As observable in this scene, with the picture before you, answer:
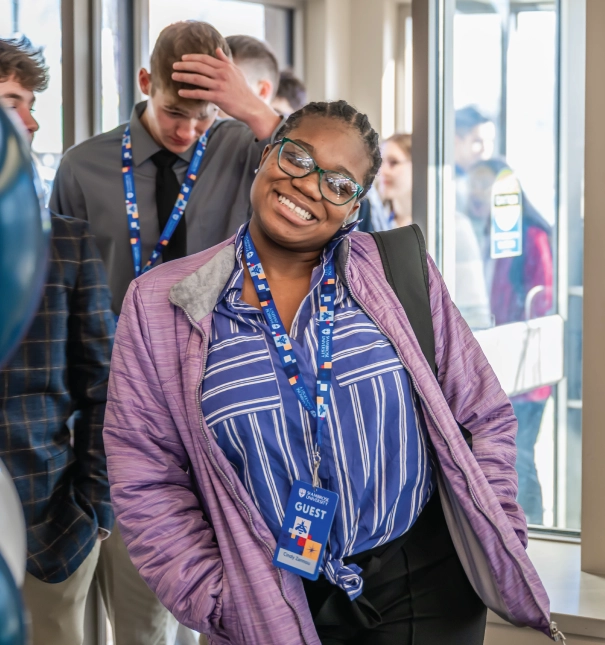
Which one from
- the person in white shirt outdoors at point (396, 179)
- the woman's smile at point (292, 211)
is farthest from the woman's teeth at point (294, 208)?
the person in white shirt outdoors at point (396, 179)

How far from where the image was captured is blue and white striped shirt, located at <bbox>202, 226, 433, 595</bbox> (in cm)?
144

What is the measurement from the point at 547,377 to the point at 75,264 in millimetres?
1800

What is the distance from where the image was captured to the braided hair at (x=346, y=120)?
1626mm

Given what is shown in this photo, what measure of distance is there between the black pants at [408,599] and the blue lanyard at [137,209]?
1114 mm

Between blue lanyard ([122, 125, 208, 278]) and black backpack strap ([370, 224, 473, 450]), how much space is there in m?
0.79

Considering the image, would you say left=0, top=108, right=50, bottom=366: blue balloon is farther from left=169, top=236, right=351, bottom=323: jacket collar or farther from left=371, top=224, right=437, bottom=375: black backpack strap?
left=371, top=224, right=437, bottom=375: black backpack strap

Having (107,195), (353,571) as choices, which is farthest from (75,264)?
(353,571)

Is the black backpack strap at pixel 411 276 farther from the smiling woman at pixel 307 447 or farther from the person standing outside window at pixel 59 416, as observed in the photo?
the person standing outside window at pixel 59 416

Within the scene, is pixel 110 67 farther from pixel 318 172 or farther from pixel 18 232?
pixel 18 232

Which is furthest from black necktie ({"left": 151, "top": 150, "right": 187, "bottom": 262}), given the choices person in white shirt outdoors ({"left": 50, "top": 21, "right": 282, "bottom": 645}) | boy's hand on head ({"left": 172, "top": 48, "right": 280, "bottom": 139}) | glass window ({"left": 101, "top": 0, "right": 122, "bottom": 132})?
glass window ({"left": 101, "top": 0, "right": 122, "bottom": 132})

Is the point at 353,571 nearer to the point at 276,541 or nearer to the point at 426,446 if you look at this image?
the point at 276,541

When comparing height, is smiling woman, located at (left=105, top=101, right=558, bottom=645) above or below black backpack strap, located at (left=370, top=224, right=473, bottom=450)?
below

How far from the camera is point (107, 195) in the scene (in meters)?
2.33

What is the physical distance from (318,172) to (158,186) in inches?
35.1
